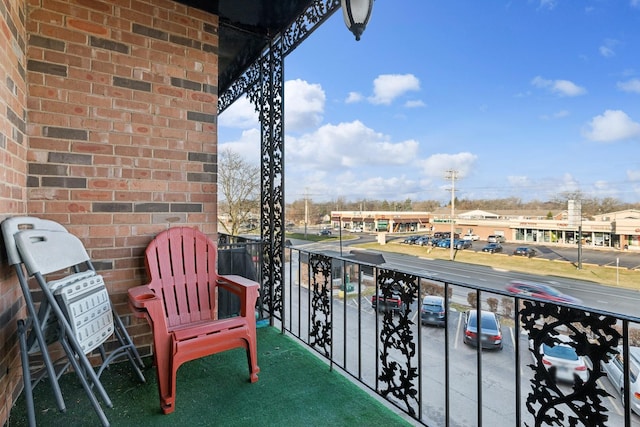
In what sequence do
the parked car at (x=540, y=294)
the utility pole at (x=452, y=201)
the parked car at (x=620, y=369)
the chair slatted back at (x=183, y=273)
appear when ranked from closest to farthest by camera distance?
the parked car at (x=620, y=369)
the parked car at (x=540, y=294)
the chair slatted back at (x=183, y=273)
the utility pole at (x=452, y=201)

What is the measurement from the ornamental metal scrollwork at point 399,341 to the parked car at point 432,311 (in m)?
0.11

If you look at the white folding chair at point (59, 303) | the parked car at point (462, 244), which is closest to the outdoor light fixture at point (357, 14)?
the white folding chair at point (59, 303)

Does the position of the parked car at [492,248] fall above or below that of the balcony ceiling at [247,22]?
below

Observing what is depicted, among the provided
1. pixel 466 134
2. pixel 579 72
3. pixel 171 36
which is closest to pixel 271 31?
pixel 171 36

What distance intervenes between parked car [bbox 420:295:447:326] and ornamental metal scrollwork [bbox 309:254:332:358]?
0.65 m

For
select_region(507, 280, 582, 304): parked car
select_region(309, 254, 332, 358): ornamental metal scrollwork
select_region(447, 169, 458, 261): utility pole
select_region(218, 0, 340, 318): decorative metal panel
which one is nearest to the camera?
select_region(507, 280, 582, 304): parked car

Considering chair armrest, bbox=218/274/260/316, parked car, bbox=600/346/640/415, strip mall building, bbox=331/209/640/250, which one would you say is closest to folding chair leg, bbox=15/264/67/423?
chair armrest, bbox=218/274/260/316

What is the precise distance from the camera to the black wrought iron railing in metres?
0.99

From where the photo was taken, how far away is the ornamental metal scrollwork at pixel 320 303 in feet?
7.25

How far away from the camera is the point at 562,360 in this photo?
41.5 inches

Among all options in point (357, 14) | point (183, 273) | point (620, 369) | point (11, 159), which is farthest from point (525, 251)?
point (11, 159)

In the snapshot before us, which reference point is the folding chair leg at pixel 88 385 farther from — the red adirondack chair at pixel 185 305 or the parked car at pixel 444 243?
the parked car at pixel 444 243

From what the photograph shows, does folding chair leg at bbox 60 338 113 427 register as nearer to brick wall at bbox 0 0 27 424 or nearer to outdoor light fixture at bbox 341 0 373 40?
brick wall at bbox 0 0 27 424

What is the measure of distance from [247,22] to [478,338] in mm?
2991
